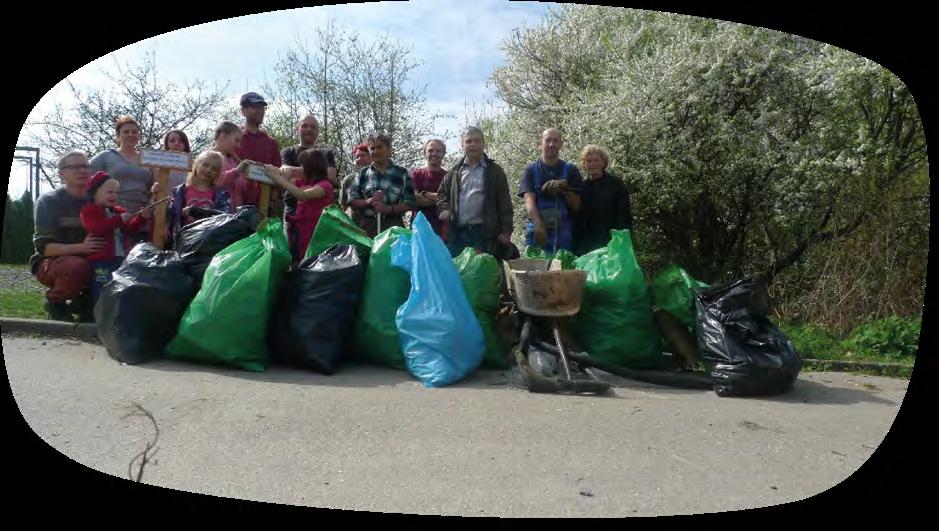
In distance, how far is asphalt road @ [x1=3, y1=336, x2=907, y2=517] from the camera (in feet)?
6.72


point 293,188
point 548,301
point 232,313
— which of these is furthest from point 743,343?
point 293,188

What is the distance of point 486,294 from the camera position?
4.41 meters

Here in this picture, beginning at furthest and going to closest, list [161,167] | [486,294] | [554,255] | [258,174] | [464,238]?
[464,238], [554,255], [258,174], [161,167], [486,294]

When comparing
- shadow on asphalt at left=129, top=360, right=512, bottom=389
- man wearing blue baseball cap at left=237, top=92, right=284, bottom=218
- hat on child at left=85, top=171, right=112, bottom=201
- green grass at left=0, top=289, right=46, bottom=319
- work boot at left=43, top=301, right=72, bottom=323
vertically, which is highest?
man wearing blue baseball cap at left=237, top=92, right=284, bottom=218

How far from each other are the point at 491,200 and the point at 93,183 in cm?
279

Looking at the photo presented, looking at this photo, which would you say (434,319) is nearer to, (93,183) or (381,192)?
(381,192)

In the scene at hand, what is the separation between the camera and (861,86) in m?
2.85

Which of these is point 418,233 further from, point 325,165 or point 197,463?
point 197,463

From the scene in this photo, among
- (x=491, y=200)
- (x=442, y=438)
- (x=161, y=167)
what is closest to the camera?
(x=442, y=438)

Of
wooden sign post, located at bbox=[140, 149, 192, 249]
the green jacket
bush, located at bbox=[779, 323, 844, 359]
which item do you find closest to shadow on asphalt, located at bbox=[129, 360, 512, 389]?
wooden sign post, located at bbox=[140, 149, 192, 249]

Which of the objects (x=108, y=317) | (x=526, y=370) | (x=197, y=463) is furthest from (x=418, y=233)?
→ (x=197, y=463)

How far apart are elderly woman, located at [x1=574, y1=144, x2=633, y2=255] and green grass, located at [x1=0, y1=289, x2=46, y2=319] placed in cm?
379

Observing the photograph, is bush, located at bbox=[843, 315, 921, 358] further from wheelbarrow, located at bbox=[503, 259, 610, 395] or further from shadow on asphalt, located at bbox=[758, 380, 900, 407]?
wheelbarrow, located at bbox=[503, 259, 610, 395]

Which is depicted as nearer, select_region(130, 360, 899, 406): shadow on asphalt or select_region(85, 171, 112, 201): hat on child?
select_region(85, 171, 112, 201): hat on child
